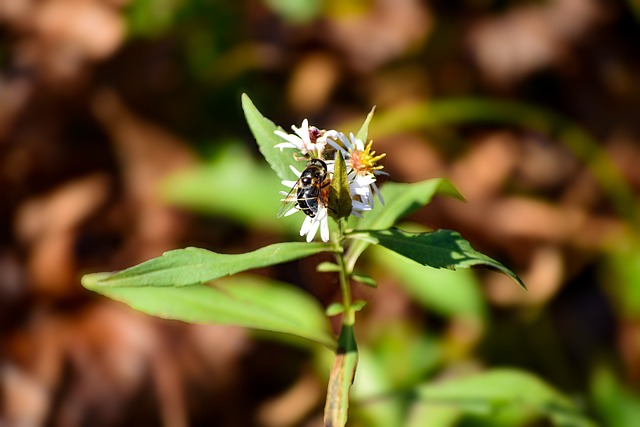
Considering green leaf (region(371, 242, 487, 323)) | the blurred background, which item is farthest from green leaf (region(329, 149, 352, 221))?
green leaf (region(371, 242, 487, 323))

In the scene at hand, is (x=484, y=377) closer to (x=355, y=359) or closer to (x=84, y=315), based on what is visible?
(x=355, y=359)

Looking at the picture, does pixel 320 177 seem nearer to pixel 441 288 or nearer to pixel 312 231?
pixel 312 231

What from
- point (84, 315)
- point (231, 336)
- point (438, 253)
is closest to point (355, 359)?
point (438, 253)

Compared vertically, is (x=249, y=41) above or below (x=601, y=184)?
above

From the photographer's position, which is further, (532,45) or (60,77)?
(532,45)

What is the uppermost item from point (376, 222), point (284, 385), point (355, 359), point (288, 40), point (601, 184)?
point (288, 40)

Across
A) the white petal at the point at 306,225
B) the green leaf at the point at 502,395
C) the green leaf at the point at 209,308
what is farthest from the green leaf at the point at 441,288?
the white petal at the point at 306,225
